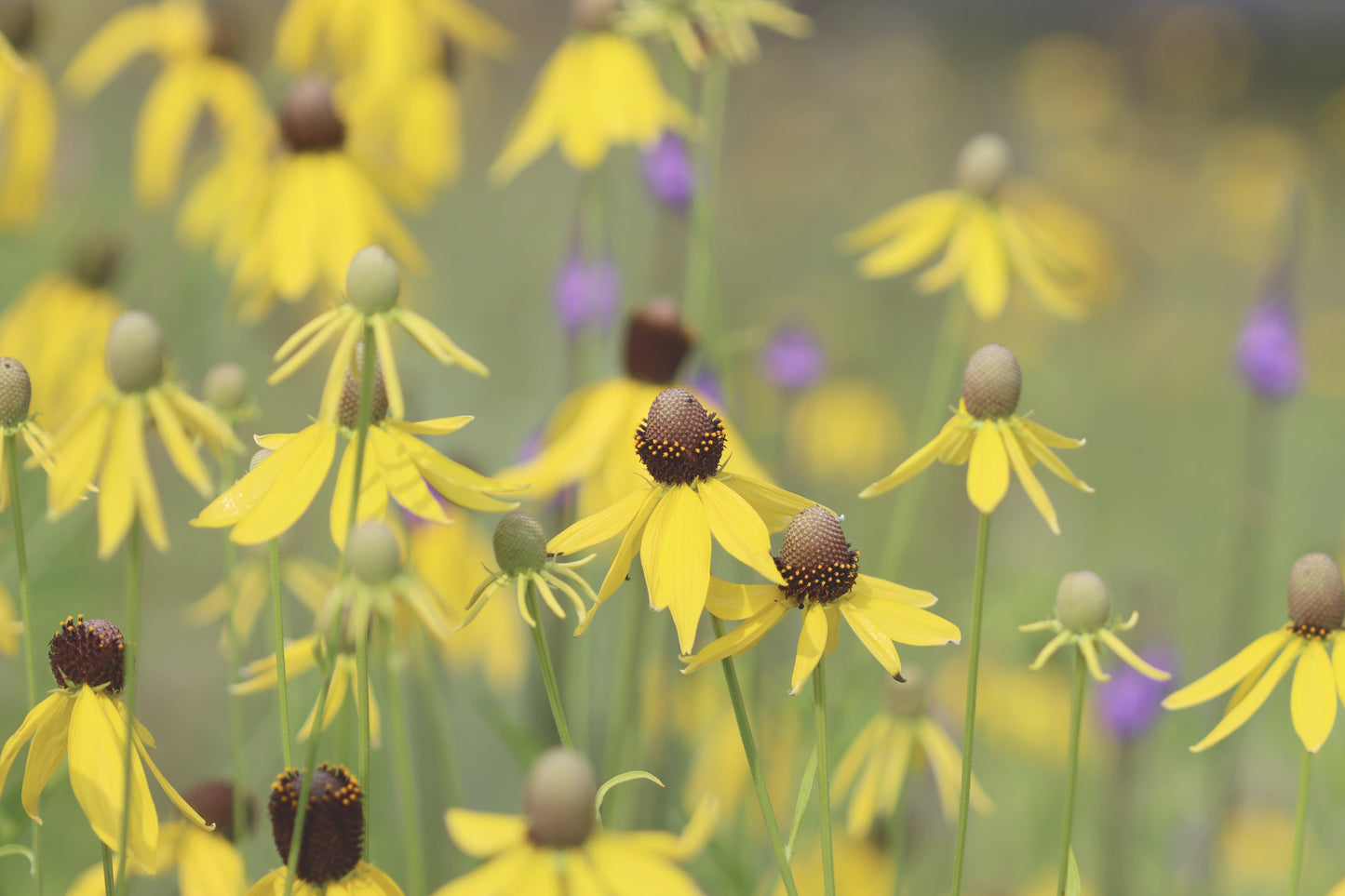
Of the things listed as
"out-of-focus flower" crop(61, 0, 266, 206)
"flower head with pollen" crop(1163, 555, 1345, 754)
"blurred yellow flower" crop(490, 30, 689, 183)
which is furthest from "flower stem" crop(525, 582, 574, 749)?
"out-of-focus flower" crop(61, 0, 266, 206)

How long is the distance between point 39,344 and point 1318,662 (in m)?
1.36

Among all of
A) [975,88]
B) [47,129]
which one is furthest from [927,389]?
[47,129]

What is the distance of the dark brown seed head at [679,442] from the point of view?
765 mm

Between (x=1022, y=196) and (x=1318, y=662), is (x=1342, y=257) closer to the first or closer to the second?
(x=1022, y=196)

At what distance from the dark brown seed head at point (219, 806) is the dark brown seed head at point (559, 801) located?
47 cm

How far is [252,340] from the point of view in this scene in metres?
2.78

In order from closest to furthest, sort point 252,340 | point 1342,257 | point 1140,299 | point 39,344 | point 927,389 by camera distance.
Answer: point 39,344 → point 252,340 → point 927,389 → point 1140,299 → point 1342,257

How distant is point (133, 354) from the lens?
0.61 meters

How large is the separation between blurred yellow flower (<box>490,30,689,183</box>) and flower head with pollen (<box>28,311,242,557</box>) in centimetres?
84

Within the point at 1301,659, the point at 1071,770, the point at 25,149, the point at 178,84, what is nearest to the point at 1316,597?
the point at 1301,659

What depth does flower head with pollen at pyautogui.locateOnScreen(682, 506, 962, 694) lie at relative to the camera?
693mm

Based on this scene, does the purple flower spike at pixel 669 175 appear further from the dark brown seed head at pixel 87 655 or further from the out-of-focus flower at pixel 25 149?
the dark brown seed head at pixel 87 655

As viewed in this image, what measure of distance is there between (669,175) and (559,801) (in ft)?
5.17

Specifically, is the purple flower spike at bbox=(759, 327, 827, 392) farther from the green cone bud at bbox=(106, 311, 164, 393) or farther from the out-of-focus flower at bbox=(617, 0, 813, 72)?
the green cone bud at bbox=(106, 311, 164, 393)
